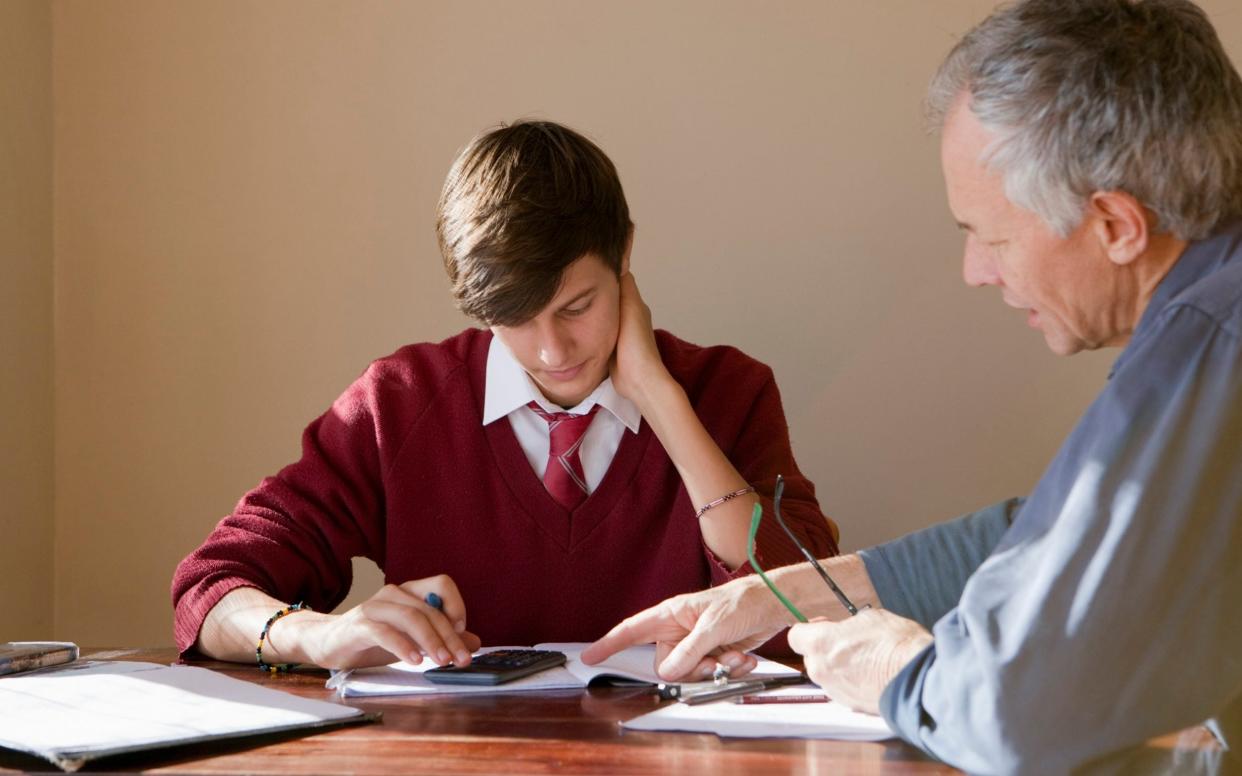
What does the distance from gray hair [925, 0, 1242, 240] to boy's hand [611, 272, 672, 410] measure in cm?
84

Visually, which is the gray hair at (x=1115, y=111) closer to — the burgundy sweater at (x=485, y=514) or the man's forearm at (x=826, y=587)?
the man's forearm at (x=826, y=587)

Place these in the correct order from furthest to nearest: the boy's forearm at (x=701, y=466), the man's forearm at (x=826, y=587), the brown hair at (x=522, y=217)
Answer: the boy's forearm at (x=701, y=466)
the brown hair at (x=522, y=217)
the man's forearm at (x=826, y=587)

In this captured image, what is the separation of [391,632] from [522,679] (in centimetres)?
16

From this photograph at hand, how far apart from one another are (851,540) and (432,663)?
115 cm

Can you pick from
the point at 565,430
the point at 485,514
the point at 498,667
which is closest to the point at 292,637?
the point at 498,667

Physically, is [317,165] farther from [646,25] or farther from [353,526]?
Answer: [353,526]

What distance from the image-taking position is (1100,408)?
3.43ft

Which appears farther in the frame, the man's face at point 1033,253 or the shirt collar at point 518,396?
the shirt collar at point 518,396

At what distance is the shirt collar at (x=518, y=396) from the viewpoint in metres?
1.99

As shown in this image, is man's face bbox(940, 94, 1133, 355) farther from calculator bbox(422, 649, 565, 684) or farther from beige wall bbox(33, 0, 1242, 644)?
beige wall bbox(33, 0, 1242, 644)

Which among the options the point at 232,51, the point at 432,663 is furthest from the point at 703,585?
the point at 232,51

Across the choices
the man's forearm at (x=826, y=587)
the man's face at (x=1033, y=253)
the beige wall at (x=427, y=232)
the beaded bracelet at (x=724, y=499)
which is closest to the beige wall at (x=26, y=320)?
the beige wall at (x=427, y=232)

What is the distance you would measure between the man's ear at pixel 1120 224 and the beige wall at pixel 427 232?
1.30 meters

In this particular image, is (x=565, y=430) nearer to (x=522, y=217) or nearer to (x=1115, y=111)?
(x=522, y=217)
